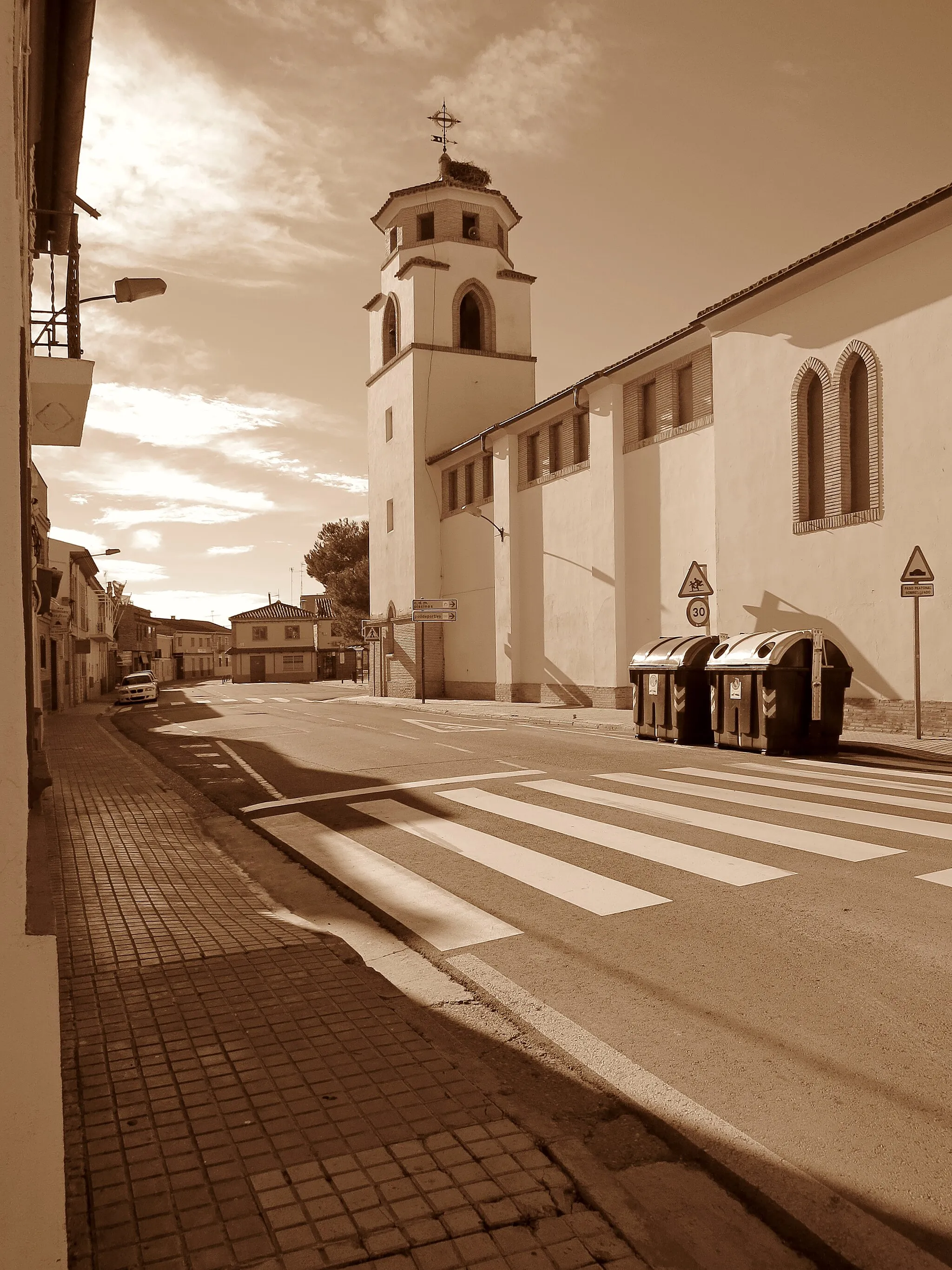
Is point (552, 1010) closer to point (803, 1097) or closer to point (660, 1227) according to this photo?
point (803, 1097)

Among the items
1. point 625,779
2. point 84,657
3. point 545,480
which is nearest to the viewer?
point 625,779

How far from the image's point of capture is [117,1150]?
3160 mm

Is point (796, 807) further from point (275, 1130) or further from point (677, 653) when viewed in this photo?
point (677, 653)

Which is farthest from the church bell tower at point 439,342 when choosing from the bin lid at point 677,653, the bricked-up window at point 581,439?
the bin lid at point 677,653

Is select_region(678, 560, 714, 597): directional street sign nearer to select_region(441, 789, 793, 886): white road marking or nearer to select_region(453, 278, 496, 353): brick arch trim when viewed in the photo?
select_region(441, 789, 793, 886): white road marking

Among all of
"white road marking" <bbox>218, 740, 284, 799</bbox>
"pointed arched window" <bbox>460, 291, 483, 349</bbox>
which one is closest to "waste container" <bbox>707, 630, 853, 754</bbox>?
"white road marking" <bbox>218, 740, 284, 799</bbox>

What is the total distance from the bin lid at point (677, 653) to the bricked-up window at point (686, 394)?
7.55 m

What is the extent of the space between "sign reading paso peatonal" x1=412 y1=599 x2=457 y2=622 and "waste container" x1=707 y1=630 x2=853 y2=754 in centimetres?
1888

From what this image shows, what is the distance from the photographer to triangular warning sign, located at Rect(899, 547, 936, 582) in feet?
45.5

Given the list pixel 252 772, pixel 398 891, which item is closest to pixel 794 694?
pixel 252 772

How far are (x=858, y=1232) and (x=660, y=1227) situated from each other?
1.83 ft

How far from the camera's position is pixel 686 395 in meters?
22.4

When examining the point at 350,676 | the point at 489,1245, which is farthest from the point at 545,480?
the point at 350,676

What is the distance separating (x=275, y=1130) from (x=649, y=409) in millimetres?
22395
